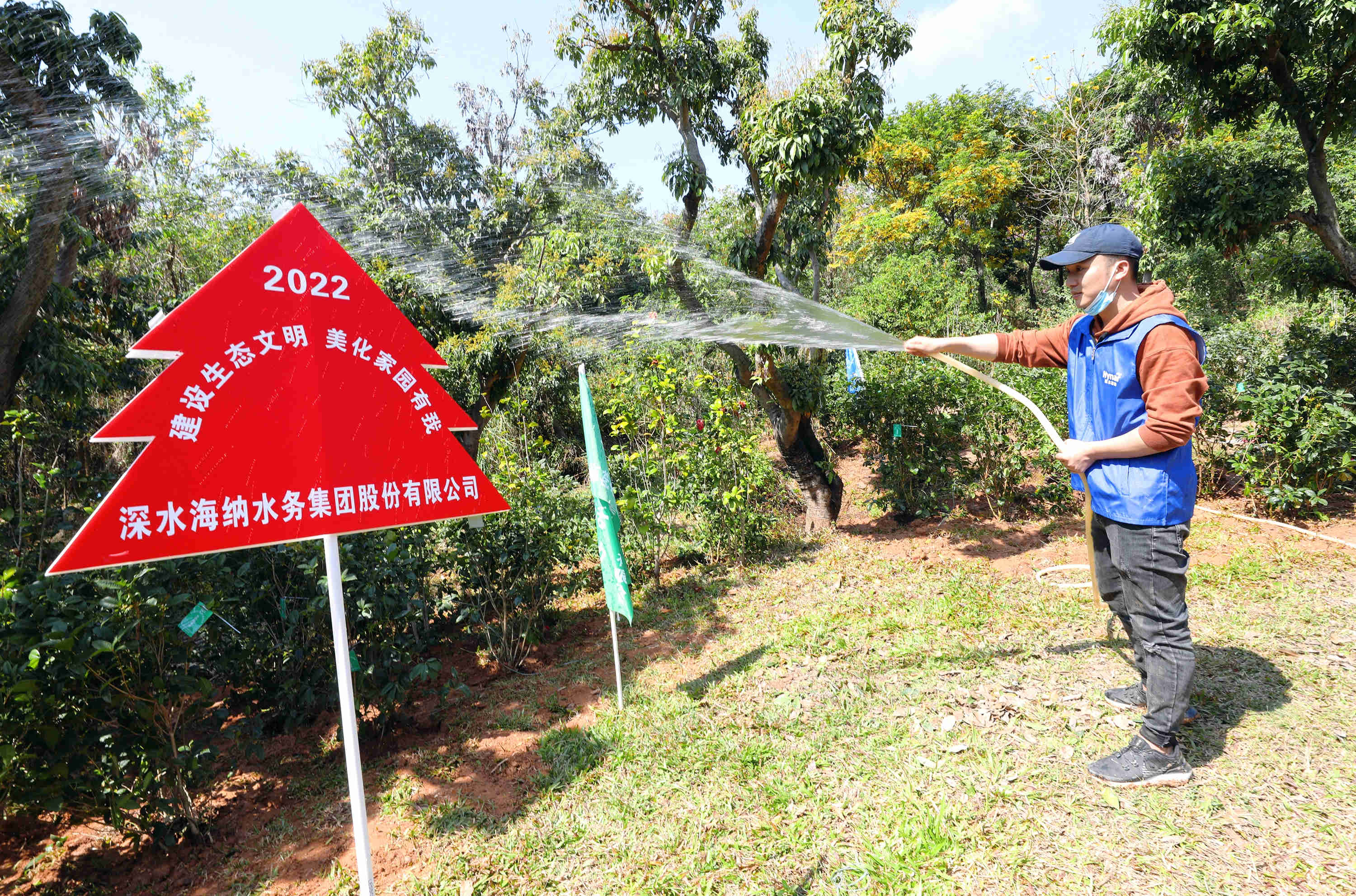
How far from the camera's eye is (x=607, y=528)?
153 inches

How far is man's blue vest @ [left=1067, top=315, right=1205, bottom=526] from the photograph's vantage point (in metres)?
2.53

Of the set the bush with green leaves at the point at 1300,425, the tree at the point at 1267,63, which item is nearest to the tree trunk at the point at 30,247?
the tree at the point at 1267,63

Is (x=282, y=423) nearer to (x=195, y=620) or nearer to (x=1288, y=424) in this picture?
(x=195, y=620)

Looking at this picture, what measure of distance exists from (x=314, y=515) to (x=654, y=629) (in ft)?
10.9

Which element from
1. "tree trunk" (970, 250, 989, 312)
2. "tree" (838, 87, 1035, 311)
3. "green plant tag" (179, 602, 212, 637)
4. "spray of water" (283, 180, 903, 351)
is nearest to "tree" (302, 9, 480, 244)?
"spray of water" (283, 180, 903, 351)

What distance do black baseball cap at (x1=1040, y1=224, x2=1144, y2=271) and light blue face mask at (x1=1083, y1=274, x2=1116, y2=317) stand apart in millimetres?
108

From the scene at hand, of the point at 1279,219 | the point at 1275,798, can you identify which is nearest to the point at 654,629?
the point at 1275,798

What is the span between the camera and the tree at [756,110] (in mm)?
5473

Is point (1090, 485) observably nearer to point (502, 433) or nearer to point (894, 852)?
point (894, 852)

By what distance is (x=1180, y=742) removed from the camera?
8.86ft

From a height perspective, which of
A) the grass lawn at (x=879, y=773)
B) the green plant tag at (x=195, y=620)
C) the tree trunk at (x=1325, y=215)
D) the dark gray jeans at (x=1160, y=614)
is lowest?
A: the grass lawn at (x=879, y=773)

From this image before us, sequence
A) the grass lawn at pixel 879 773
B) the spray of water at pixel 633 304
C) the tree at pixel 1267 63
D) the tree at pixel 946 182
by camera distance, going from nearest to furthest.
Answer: the grass lawn at pixel 879 773 < the tree at pixel 1267 63 < the spray of water at pixel 633 304 < the tree at pixel 946 182

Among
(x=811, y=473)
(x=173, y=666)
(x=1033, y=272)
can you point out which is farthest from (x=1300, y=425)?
(x=1033, y=272)

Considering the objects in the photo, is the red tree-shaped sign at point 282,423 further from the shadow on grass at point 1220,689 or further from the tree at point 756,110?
the tree at point 756,110
